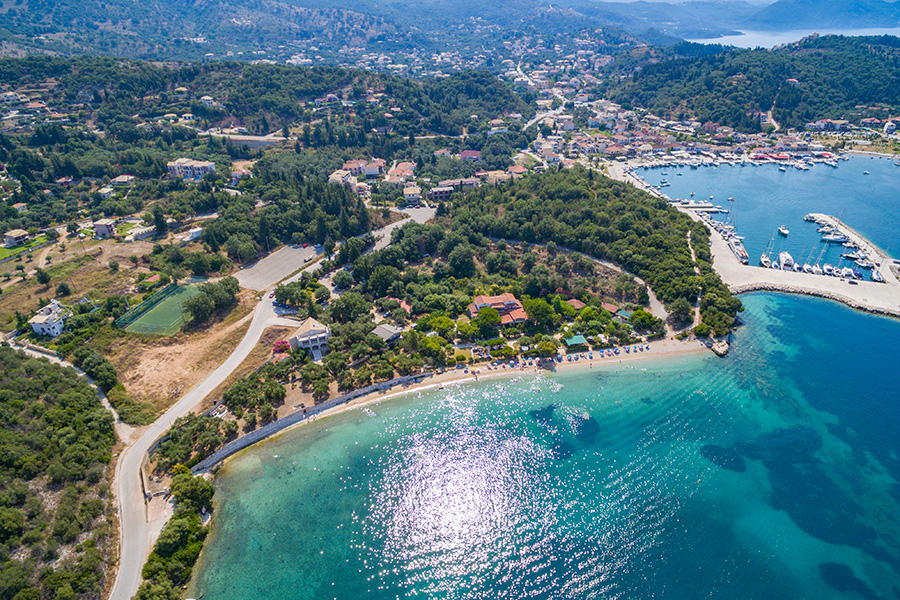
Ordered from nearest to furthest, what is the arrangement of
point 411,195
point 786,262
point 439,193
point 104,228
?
point 786,262
point 104,228
point 411,195
point 439,193

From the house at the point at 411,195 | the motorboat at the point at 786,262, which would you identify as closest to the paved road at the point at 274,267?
the house at the point at 411,195

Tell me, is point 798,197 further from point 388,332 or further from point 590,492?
point 388,332

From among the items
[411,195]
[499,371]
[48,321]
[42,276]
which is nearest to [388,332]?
[499,371]

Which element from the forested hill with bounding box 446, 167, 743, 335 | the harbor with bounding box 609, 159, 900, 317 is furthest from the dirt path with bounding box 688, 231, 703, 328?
the harbor with bounding box 609, 159, 900, 317

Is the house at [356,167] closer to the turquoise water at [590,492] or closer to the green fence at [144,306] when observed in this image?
the green fence at [144,306]

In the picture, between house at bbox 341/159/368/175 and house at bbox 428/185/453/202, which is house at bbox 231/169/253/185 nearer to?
house at bbox 341/159/368/175

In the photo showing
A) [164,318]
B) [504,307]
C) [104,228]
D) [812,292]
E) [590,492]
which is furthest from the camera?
[104,228]

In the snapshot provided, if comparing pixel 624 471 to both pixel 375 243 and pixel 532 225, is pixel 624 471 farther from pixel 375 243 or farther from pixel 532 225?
pixel 375 243

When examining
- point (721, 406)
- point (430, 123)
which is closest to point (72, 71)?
point (430, 123)
